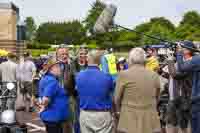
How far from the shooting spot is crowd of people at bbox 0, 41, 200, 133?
258 inches

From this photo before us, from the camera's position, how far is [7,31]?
49.0 meters

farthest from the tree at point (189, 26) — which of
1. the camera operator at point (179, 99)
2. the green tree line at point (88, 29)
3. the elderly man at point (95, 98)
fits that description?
the elderly man at point (95, 98)

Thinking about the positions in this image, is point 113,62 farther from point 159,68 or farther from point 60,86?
point 60,86

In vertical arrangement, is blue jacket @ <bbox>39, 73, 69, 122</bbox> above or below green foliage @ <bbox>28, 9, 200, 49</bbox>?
below

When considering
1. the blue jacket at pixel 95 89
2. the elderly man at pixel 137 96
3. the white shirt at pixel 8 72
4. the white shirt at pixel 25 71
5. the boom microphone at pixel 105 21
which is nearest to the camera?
the elderly man at pixel 137 96

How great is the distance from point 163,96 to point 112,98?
3775 millimetres

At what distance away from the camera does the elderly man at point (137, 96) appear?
21.4 ft

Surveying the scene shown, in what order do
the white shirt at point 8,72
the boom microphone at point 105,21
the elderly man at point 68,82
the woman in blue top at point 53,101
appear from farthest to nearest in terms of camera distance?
the white shirt at point 8,72 → the elderly man at point 68,82 → the boom microphone at point 105,21 → the woman in blue top at point 53,101

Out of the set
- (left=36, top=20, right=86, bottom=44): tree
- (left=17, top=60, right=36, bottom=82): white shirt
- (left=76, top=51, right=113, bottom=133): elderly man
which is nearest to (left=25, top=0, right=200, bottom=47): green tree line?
(left=36, top=20, right=86, bottom=44): tree

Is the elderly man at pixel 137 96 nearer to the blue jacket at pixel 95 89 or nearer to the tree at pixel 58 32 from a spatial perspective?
the blue jacket at pixel 95 89

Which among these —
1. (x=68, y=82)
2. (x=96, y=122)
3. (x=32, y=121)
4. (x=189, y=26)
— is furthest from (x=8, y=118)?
(x=189, y=26)

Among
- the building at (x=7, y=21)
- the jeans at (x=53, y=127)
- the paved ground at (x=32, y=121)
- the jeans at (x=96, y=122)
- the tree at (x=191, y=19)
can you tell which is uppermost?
the tree at (x=191, y=19)

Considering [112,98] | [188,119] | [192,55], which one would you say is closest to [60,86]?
[112,98]

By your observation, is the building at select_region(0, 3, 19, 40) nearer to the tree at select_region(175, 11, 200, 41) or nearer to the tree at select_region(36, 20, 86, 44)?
the tree at select_region(175, 11, 200, 41)
